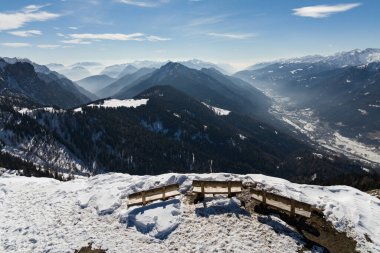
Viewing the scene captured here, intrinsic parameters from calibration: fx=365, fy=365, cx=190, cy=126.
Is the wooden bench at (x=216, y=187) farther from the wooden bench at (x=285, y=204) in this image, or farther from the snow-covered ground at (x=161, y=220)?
the wooden bench at (x=285, y=204)

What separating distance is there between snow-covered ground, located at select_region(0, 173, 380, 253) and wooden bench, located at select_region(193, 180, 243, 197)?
1.30 metres

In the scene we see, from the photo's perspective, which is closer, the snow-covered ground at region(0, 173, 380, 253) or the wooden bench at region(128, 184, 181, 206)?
the snow-covered ground at region(0, 173, 380, 253)

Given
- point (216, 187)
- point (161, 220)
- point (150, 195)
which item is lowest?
point (161, 220)

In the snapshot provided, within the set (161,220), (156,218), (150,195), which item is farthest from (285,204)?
(150,195)

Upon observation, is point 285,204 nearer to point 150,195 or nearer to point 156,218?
point 156,218

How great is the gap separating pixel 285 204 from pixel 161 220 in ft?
42.6

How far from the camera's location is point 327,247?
33.4 m

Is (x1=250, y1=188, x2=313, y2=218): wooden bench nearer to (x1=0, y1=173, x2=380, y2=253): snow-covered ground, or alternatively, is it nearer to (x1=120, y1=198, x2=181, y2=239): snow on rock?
(x1=0, y1=173, x2=380, y2=253): snow-covered ground

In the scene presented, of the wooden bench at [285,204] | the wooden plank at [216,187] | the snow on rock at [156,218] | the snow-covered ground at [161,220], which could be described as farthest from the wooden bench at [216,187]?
the snow on rock at [156,218]

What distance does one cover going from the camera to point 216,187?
4147cm

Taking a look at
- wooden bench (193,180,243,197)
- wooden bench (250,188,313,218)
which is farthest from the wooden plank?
wooden bench (250,188,313,218)

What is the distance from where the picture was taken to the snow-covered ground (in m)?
33.3

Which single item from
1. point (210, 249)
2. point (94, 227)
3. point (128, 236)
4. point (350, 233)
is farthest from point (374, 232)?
point (94, 227)

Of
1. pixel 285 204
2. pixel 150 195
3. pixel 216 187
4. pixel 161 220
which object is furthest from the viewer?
pixel 216 187
